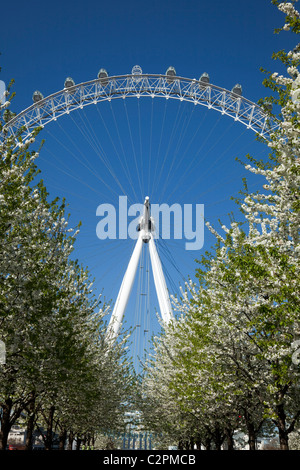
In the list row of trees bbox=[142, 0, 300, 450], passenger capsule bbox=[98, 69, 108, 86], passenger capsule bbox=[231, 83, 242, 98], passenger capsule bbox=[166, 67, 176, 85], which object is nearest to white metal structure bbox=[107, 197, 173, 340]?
row of trees bbox=[142, 0, 300, 450]

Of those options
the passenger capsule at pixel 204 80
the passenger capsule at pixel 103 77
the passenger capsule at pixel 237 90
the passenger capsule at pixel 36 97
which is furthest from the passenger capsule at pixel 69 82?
the passenger capsule at pixel 237 90

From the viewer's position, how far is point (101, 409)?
3114 cm

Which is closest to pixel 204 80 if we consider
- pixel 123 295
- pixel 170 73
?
pixel 170 73

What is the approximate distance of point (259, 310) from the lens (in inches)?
461

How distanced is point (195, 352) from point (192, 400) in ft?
12.0

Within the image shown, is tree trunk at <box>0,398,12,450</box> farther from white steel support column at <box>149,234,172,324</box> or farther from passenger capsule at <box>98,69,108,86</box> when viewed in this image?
passenger capsule at <box>98,69,108,86</box>

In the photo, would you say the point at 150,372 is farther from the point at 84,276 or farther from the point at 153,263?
the point at 84,276

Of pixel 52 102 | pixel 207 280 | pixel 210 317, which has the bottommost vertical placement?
pixel 210 317

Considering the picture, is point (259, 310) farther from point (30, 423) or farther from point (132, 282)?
point (132, 282)

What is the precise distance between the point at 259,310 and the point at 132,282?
2761 centimetres

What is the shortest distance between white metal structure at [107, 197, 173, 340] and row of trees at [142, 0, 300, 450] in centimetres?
879

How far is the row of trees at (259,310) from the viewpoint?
32.6ft

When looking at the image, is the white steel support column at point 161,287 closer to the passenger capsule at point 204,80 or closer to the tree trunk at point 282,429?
the passenger capsule at point 204,80
